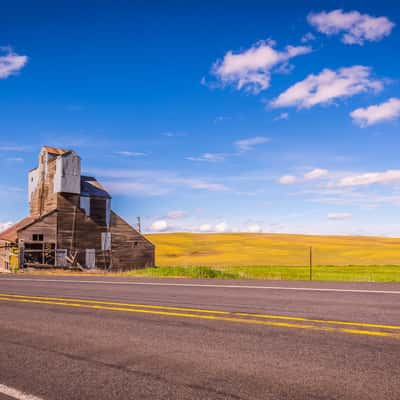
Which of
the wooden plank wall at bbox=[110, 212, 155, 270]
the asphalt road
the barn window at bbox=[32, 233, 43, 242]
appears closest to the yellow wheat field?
the wooden plank wall at bbox=[110, 212, 155, 270]

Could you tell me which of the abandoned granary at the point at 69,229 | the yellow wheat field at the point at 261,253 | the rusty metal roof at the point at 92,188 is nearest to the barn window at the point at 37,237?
the abandoned granary at the point at 69,229

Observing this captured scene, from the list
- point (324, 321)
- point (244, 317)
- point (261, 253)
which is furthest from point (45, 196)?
point (261, 253)

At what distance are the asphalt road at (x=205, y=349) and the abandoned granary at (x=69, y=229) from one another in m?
27.7

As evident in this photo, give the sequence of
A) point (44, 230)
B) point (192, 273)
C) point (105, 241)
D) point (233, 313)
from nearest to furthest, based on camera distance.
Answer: point (233, 313) < point (192, 273) < point (44, 230) < point (105, 241)

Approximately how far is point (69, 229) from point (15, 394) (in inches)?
1366

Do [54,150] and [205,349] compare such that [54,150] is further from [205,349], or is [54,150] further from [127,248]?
[205,349]

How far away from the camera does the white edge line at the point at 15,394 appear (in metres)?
3.91

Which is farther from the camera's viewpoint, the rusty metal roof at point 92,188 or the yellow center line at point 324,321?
the rusty metal roof at point 92,188

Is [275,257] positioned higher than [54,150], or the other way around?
[54,150]

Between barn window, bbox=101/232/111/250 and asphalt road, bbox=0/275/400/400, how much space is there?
Result: 30.2 meters

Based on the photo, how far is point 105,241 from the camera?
129ft

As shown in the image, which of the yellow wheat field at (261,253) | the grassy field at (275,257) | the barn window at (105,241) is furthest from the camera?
the yellow wheat field at (261,253)

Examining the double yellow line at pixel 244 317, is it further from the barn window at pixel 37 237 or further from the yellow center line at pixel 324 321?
the barn window at pixel 37 237

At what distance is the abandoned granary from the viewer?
1421 inches
